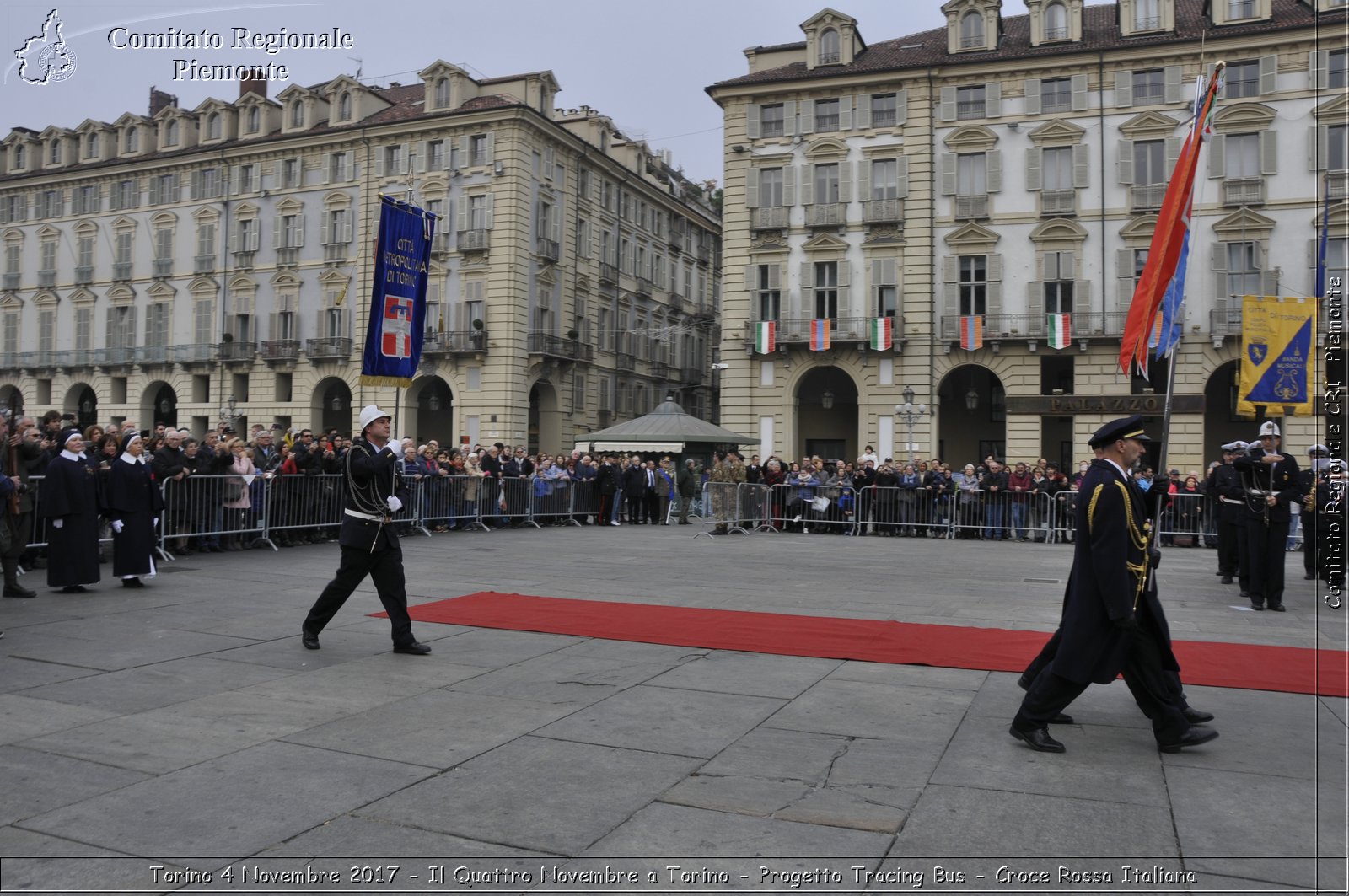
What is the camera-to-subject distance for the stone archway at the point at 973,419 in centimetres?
4034

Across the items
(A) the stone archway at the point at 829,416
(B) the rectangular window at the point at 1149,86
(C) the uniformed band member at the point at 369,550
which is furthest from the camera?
(A) the stone archway at the point at 829,416

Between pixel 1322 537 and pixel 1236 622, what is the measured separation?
461 centimetres

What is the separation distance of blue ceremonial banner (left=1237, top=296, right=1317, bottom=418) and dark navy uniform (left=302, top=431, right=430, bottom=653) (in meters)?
13.9

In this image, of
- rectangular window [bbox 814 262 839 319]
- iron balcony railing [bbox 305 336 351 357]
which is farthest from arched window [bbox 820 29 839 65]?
iron balcony railing [bbox 305 336 351 357]

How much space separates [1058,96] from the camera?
36406mm

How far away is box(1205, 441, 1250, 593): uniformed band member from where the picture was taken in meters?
12.0

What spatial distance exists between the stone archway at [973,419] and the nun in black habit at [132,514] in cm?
3218

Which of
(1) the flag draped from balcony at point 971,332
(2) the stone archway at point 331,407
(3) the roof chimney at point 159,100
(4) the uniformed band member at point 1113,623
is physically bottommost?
(4) the uniformed band member at point 1113,623

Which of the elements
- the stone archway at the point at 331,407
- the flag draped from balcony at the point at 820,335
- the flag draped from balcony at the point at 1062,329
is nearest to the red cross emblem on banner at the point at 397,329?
the flag draped from balcony at the point at 820,335

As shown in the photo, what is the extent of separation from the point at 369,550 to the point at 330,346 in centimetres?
3987

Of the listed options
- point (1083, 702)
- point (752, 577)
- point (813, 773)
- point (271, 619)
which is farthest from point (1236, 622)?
point (271, 619)

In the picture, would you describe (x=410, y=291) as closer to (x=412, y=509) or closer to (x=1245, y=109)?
(x=412, y=509)

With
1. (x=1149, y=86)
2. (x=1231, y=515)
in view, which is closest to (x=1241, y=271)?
(x=1149, y=86)

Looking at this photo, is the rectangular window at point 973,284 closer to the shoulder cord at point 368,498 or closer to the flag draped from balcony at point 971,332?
the flag draped from balcony at point 971,332
